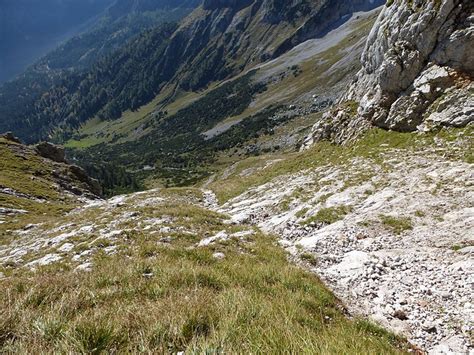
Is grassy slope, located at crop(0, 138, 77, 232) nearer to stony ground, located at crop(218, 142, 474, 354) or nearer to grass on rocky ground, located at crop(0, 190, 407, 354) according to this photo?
stony ground, located at crop(218, 142, 474, 354)

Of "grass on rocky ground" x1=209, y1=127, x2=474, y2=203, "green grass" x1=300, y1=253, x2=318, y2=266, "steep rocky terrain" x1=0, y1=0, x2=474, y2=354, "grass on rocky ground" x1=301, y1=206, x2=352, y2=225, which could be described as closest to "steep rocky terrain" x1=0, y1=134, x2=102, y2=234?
"steep rocky terrain" x1=0, y1=0, x2=474, y2=354

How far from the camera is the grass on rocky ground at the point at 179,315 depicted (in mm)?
3926

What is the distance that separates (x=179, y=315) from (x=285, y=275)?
174 inches

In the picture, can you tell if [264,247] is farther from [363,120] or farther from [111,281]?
[363,120]

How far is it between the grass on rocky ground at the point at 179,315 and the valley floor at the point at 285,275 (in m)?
0.03

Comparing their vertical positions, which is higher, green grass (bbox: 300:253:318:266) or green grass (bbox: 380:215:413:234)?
green grass (bbox: 300:253:318:266)

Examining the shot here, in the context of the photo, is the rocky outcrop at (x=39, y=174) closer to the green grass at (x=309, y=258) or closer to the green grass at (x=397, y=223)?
the green grass at (x=309, y=258)

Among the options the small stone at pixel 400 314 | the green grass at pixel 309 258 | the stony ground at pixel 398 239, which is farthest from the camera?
the green grass at pixel 309 258

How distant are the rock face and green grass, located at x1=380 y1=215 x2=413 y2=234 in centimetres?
1280

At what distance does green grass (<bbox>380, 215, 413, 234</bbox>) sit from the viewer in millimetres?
12125

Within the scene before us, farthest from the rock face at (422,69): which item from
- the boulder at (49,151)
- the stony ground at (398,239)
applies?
the boulder at (49,151)

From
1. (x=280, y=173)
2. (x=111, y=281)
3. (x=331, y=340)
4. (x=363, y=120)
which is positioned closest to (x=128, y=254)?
(x=111, y=281)

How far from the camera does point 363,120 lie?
35.3 m

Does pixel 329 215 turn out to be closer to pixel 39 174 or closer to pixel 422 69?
pixel 422 69
